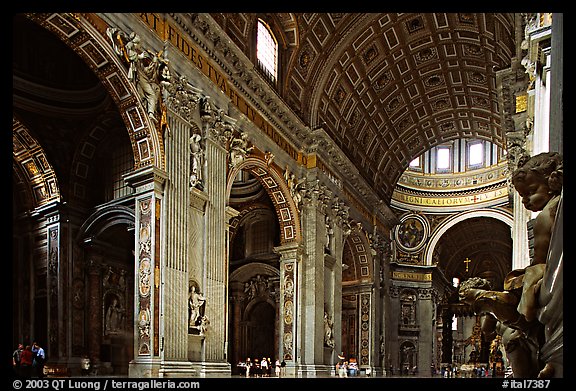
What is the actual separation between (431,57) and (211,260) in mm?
13032

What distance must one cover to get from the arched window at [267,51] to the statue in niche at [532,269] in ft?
43.4

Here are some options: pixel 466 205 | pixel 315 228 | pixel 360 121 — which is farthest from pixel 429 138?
pixel 315 228

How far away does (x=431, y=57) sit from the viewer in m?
22.7

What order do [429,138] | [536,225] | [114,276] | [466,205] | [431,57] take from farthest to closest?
1. [466,205]
2. [429,138]
3. [431,57]
4. [114,276]
5. [536,225]

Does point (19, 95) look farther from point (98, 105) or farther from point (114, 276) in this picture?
point (114, 276)

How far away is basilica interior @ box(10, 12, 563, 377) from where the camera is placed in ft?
37.3

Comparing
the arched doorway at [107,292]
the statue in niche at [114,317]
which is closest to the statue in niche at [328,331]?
the arched doorway at [107,292]

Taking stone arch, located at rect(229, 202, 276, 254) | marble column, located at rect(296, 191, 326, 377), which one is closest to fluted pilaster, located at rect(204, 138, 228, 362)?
marble column, located at rect(296, 191, 326, 377)

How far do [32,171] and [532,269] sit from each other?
519 inches

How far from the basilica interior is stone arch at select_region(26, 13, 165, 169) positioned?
3 cm

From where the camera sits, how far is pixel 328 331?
64.0 ft

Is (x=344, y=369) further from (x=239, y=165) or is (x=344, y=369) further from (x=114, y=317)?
(x=239, y=165)

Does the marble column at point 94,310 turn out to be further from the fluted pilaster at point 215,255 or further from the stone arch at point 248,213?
the stone arch at point 248,213

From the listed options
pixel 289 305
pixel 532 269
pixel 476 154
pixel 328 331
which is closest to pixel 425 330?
pixel 476 154
